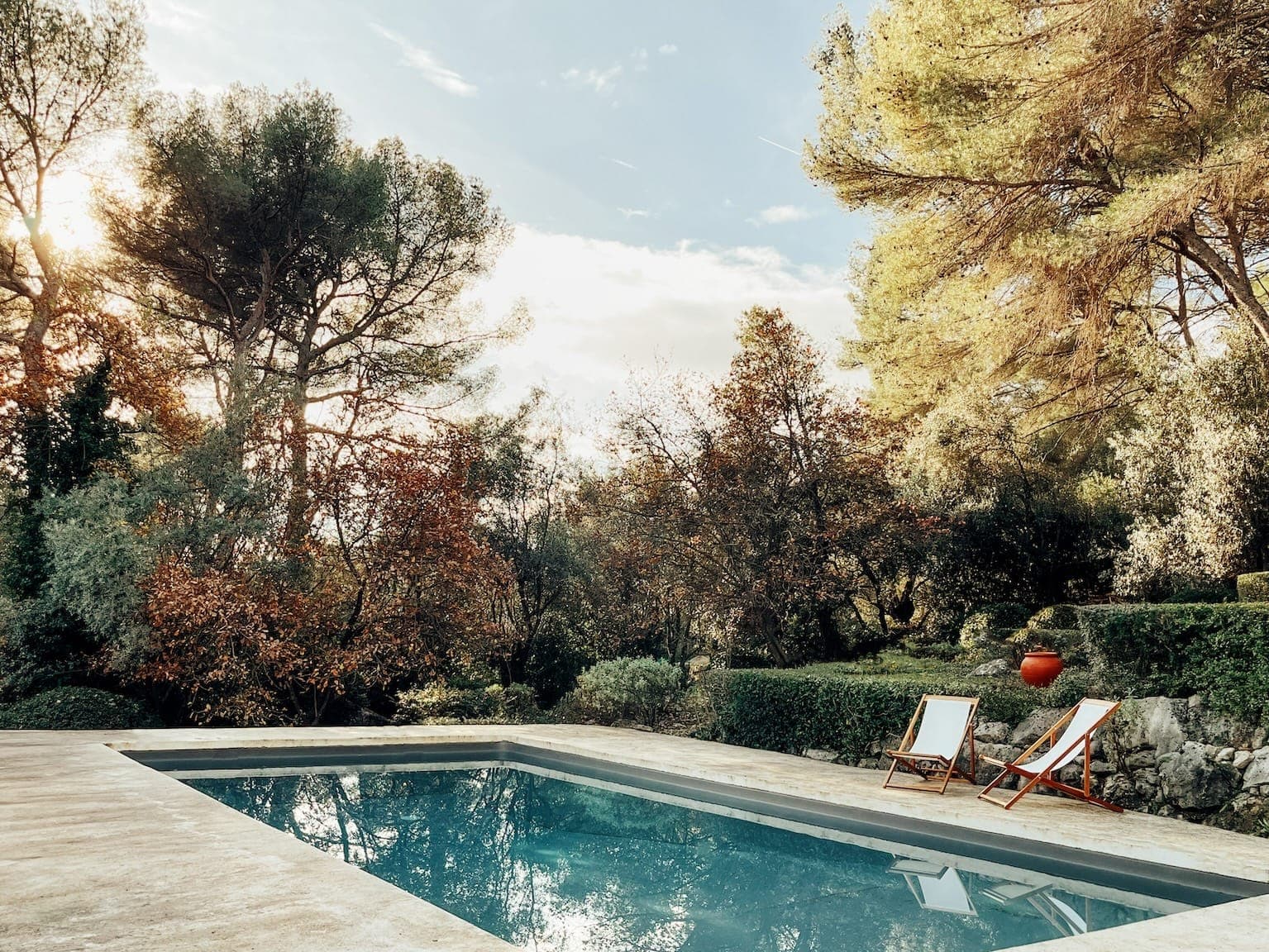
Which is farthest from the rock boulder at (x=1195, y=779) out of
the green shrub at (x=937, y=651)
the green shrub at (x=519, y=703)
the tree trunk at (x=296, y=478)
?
the tree trunk at (x=296, y=478)

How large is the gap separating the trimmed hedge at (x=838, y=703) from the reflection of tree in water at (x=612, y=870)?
81.3 inches

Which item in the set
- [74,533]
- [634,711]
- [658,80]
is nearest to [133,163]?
[74,533]

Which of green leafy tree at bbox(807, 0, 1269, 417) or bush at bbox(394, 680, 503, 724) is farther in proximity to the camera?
bush at bbox(394, 680, 503, 724)

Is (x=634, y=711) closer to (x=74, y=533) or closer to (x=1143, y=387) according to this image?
(x=74, y=533)

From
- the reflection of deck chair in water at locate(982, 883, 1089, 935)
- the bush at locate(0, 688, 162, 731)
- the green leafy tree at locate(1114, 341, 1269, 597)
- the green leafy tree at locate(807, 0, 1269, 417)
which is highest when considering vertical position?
the green leafy tree at locate(807, 0, 1269, 417)

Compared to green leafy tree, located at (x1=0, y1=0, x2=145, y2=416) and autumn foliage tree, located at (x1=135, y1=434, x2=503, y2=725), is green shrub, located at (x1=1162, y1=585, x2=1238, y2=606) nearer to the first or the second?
autumn foliage tree, located at (x1=135, y1=434, x2=503, y2=725)

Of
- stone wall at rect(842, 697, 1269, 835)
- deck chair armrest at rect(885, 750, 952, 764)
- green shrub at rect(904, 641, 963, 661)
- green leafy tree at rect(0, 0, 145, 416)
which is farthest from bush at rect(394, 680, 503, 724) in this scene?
stone wall at rect(842, 697, 1269, 835)

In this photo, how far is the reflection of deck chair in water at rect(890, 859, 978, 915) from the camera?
15.8 feet

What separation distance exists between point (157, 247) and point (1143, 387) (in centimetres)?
1531

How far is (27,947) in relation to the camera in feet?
Answer: 9.51

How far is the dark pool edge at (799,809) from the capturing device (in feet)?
15.6

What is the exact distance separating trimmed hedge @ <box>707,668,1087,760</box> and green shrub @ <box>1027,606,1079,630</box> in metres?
3.32

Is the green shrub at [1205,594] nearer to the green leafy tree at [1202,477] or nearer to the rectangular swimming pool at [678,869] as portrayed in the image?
the green leafy tree at [1202,477]

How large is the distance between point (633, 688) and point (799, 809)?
503cm
